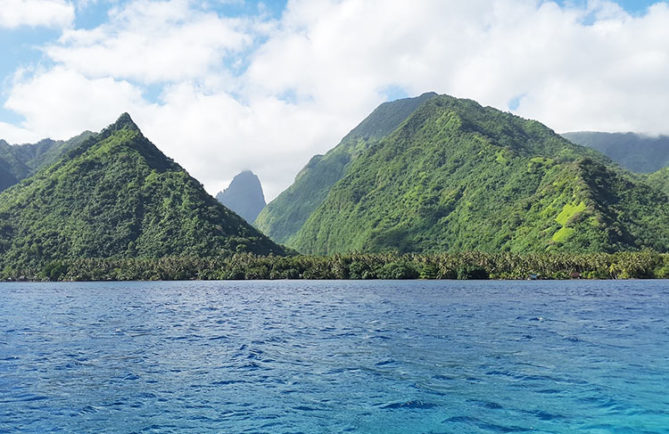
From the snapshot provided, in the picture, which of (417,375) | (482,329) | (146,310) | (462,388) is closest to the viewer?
(462,388)

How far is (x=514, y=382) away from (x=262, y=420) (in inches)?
608

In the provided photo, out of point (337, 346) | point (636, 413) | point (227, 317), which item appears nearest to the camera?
point (636, 413)

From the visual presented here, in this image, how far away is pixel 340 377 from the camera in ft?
111

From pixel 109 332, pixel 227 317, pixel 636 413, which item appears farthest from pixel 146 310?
pixel 636 413

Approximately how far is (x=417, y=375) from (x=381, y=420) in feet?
32.0

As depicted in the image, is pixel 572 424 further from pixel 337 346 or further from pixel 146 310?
pixel 146 310

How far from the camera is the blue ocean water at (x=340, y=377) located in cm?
2486

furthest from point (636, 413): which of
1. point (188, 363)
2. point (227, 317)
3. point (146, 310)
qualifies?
point (146, 310)

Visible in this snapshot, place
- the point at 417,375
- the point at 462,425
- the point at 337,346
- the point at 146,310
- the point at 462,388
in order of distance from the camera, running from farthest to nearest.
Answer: the point at 146,310 < the point at 337,346 < the point at 417,375 < the point at 462,388 < the point at 462,425

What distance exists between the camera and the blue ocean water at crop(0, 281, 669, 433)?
81.6 ft

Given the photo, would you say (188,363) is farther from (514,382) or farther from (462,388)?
(514,382)

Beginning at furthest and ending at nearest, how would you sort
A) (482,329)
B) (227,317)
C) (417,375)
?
(227,317) < (482,329) < (417,375)

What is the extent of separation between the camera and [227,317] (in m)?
77.3

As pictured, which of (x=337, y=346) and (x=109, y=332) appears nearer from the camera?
(x=337, y=346)
